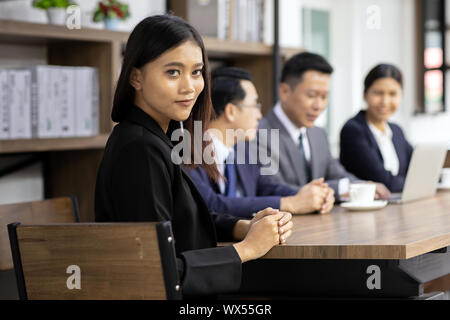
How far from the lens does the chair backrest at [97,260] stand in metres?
1.39

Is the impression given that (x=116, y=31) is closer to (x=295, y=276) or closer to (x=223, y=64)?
(x=223, y=64)

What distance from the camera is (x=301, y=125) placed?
321 cm

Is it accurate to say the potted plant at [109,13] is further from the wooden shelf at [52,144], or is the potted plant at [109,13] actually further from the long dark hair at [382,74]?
the long dark hair at [382,74]

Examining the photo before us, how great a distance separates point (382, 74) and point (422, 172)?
3.96 ft

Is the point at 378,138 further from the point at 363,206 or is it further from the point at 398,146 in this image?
the point at 363,206

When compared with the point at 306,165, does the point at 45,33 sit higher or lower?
higher

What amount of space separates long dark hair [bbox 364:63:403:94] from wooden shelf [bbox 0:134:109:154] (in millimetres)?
1499

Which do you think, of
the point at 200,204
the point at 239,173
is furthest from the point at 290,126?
the point at 200,204

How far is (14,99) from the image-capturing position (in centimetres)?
301

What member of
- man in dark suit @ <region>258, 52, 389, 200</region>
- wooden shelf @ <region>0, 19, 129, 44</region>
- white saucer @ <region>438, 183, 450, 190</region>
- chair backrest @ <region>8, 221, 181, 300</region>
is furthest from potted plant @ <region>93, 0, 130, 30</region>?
chair backrest @ <region>8, 221, 181, 300</region>

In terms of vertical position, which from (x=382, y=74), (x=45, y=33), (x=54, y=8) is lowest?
(x=382, y=74)

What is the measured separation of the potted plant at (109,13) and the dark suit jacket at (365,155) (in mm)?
1265

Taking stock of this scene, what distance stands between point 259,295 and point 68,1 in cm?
181
